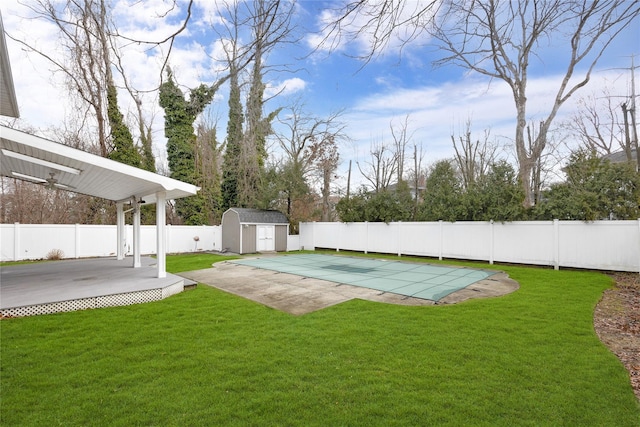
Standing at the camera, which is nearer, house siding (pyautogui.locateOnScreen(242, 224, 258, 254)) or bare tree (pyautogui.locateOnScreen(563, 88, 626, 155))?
house siding (pyautogui.locateOnScreen(242, 224, 258, 254))

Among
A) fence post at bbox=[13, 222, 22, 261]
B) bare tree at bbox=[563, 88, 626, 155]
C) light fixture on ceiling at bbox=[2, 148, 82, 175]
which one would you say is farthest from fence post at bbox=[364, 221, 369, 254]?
fence post at bbox=[13, 222, 22, 261]

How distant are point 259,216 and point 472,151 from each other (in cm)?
1697

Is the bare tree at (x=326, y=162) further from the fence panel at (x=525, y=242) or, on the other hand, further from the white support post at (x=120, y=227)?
the white support post at (x=120, y=227)

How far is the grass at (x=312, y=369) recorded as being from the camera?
2455 mm

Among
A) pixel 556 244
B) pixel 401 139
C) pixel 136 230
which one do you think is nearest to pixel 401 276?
pixel 556 244

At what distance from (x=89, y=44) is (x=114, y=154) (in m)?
5.17

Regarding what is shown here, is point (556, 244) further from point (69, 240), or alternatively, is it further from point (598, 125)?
point (69, 240)

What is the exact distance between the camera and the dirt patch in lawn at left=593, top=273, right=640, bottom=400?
3502mm

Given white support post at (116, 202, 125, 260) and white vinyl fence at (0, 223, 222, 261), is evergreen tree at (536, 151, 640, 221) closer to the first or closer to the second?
white support post at (116, 202, 125, 260)

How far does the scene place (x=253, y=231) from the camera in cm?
1631

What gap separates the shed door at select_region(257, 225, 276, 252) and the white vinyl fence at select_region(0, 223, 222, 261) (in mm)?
3981

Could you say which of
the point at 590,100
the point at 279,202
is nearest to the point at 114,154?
the point at 279,202

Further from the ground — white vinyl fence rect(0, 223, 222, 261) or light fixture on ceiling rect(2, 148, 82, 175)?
light fixture on ceiling rect(2, 148, 82, 175)

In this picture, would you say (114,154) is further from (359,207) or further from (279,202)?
(359,207)
